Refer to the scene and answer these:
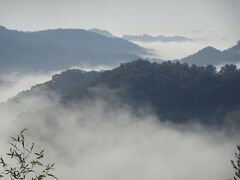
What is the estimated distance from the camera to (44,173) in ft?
52.6

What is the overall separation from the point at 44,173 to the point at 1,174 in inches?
60.6

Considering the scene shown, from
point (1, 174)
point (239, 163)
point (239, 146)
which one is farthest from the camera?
point (239, 146)

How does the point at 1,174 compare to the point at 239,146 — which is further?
the point at 239,146

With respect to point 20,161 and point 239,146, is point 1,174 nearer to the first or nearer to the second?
point 20,161

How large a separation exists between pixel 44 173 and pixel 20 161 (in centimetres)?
93

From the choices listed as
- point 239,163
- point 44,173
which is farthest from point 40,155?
point 239,163

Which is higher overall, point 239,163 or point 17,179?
point 239,163

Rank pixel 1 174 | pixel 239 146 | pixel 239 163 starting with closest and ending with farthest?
pixel 1 174 < pixel 239 163 < pixel 239 146

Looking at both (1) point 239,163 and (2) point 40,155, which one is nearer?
(2) point 40,155

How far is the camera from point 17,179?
52.5 feet

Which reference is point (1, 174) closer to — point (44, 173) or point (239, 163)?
point (44, 173)

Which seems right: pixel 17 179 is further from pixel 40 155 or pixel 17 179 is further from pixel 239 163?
pixel 239 163

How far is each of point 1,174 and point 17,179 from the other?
92 cm

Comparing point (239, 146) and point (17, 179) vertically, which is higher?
point (239, 146)
